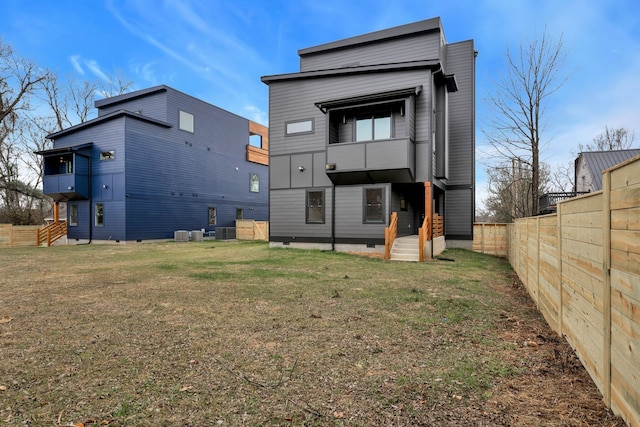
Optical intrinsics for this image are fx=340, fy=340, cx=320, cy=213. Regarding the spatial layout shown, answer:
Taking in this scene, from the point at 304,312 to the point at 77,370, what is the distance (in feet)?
9.78

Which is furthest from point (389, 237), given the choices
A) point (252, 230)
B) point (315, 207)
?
point (252, 230)

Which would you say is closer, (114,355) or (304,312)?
(114,355)

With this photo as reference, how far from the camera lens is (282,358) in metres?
3.64

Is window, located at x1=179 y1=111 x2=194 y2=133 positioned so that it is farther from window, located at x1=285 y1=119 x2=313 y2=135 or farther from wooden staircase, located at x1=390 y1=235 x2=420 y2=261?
wooden staircase, located at x1=390 y1=235 x2=420 y2=261

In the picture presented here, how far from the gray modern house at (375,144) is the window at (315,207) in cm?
4

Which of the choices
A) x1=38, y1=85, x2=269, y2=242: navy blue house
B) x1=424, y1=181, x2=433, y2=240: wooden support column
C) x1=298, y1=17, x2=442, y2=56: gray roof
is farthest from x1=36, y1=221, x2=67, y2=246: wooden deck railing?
x1=424, y1=181, x2=433, y2=240: wooden support column

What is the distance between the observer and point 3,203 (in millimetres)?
29266

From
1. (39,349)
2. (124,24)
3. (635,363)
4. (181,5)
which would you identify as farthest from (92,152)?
(635,363)

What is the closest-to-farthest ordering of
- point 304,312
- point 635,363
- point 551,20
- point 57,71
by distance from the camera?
1. point 635,363
2. point 304,312
3. point 551,20
4. point 57,71

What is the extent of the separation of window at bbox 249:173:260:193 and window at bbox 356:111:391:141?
18133mm

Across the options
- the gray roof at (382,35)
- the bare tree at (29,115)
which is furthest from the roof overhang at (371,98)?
the bare tree at (29,115)

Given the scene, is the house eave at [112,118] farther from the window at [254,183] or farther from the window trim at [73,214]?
the window at [254,183]

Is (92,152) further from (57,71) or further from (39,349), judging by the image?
(39,349)

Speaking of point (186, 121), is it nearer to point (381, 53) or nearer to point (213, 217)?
point (213, 217)
